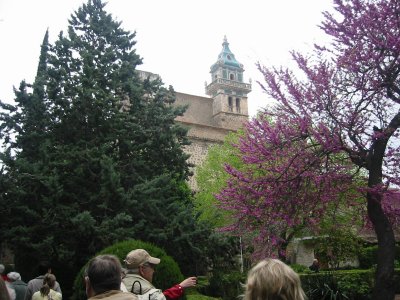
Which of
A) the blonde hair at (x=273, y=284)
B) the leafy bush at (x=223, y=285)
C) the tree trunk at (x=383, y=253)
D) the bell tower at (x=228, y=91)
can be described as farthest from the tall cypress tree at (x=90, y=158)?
the bell tower at (x=228, y=91)

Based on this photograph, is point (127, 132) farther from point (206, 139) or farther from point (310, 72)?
point (206, 139)

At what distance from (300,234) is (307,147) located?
17518mm

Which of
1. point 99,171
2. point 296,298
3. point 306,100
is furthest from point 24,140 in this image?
point 296,298

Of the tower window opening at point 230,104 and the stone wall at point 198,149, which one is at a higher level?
the tower window opening at point 230,104

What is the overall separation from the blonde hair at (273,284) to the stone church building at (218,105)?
4690cm

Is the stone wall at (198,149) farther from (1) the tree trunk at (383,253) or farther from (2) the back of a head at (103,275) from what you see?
(2) the back of a head at (103,275)

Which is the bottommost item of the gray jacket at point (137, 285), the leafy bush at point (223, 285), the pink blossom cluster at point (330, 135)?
the leafy bush at point (223, 285)

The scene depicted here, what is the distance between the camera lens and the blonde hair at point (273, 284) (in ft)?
8.28

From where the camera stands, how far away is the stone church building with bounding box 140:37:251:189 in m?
51.1

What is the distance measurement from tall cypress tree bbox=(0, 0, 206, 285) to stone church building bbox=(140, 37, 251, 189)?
101 ft

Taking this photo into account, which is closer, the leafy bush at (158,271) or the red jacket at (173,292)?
the red jacket at (173,292)

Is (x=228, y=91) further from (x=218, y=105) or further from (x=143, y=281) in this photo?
(x=143, y=281)

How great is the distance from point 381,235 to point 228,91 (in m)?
52.6

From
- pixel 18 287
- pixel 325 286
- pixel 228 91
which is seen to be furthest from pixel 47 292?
pixel 228 91
